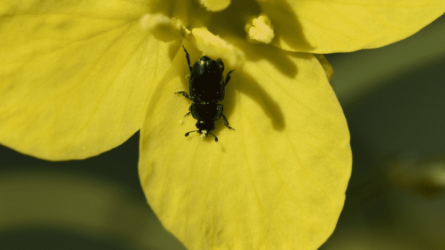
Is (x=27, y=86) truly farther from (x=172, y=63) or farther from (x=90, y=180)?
(x=90, y=180)

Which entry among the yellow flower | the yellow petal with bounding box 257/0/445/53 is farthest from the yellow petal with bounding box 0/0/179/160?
the yellow petal with bounding box 257/0/445/53

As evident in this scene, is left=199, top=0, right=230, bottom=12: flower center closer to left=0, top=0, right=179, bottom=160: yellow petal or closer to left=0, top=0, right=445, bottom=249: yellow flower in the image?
left=0, top=0, right=445, bottom=249: yellow flower

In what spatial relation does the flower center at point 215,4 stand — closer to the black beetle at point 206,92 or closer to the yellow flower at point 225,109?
the yellow flower at point 225,109

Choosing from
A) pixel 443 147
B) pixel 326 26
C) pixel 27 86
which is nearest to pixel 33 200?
pixel 27 86

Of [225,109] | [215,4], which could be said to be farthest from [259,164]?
[215,4]

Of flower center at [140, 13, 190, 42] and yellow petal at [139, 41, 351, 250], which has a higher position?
flower center at [140, 13, 190, 42]

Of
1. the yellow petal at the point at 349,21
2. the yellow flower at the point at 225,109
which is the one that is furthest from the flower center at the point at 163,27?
the yellow petal at the point at 349,21
